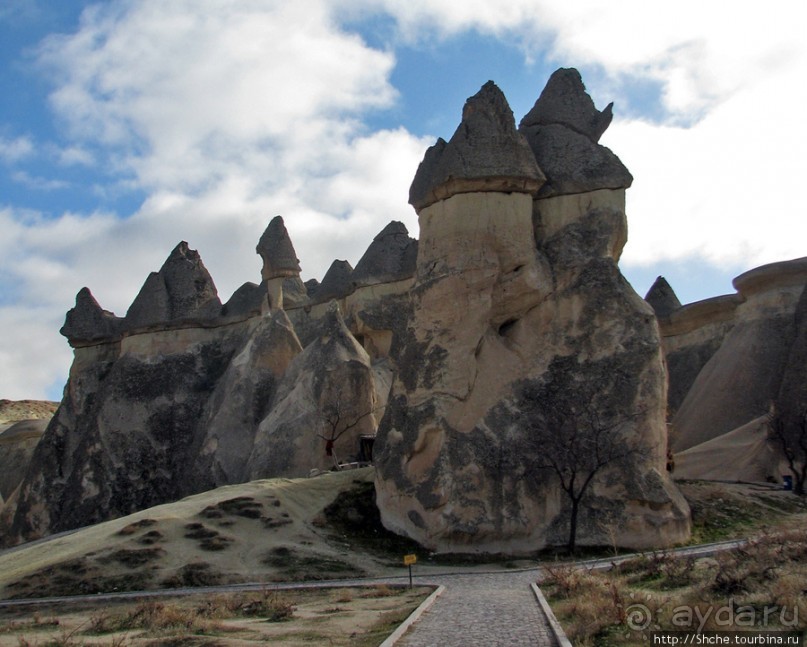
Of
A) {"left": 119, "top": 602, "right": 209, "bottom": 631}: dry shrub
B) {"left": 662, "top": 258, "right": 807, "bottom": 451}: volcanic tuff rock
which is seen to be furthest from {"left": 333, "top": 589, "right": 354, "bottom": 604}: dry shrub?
{"left": 662, "top": 258, "right": 807, "bottom": 451}: volcanic tuff rock

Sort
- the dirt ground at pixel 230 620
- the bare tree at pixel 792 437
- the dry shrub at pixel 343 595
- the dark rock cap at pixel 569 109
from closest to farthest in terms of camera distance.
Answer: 1. the dirt ground at pixel 230 620
2. the dry shrub at pixel 343 595
3. the dark rock cap at pixel 569 109
4. the bare tree at pixel 792 437

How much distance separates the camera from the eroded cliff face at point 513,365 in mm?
20047

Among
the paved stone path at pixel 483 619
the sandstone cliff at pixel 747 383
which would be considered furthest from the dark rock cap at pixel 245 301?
the paved stone path at pixel 483 619

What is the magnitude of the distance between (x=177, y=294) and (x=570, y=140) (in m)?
17.0

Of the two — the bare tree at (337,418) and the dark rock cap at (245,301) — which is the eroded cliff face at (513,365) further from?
the dark rock cap at (245,301)

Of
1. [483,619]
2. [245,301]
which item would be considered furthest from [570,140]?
[483,619]

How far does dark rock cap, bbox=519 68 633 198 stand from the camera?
2345 cm

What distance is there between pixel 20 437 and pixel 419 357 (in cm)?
2833

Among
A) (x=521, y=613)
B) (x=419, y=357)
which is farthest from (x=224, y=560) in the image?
(x=521, y=613)

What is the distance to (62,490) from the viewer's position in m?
32.8

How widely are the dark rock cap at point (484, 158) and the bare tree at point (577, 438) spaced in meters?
4.98

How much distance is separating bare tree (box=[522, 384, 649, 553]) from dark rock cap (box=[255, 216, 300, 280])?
15898 mm

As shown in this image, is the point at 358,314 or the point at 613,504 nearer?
the point at 613,504

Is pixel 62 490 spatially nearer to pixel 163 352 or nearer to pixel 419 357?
pixel 163 352
